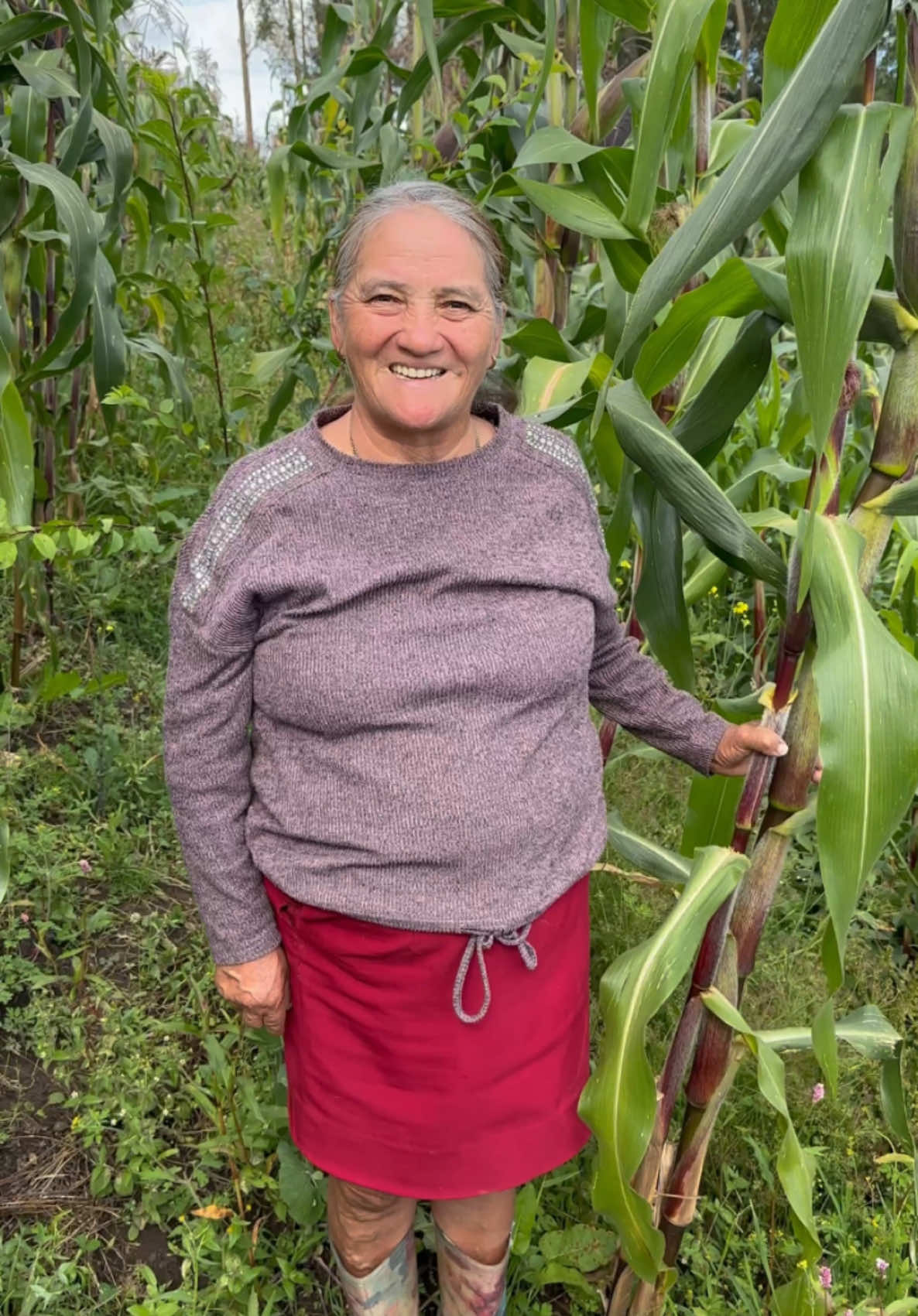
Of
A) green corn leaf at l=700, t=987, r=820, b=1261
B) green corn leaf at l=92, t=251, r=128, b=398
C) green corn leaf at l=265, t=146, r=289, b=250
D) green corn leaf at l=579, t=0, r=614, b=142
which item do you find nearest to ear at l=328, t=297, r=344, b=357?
green corn leaf at l=579, t=0, r=614, b=142

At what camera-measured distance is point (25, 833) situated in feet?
7.29

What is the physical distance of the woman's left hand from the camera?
103cm

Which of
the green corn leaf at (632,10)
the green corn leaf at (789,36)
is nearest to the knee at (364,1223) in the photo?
the green corn leaf at (789,36)

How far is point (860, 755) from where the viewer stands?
0.86 metres

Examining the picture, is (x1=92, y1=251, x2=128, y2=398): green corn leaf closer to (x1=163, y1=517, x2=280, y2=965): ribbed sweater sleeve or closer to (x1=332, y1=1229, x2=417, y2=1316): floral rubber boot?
(x1=163, y1=517, x2=280, y2=965): ribbed sweater sleeve

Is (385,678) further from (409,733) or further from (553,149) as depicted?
(553,149)

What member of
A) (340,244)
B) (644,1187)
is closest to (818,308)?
(340,244)

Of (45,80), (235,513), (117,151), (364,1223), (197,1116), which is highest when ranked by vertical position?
(45,80)

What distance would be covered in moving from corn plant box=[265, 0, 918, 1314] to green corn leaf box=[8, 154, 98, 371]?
0.59 metres

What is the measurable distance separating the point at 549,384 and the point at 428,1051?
854mm

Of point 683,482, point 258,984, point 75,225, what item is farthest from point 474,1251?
point 75,225

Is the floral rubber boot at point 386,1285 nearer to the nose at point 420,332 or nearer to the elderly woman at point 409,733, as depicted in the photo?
the elderly woman at point 409,733

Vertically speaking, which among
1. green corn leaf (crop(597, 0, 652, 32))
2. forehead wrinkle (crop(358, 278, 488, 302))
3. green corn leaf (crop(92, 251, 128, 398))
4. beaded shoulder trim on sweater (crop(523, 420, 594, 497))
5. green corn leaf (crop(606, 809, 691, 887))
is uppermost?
green corn leaf (crop(597, 0, 652, 32))

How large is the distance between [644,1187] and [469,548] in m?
0.81
